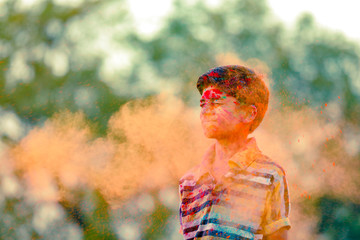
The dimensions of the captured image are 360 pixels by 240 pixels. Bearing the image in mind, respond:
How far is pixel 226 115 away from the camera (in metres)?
2.10

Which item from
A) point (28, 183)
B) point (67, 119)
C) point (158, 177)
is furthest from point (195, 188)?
point (28, 183)

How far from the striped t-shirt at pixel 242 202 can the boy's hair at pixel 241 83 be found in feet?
0.77

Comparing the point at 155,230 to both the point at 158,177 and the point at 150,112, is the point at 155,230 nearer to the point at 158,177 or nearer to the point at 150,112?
the point at 158,177

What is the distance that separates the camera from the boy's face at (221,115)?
2076 mm

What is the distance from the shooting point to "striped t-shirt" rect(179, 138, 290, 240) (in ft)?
6.26

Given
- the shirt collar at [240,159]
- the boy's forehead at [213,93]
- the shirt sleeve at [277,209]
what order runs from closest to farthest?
the shirt sleeve at [277,209]
the shirt collar at [240,159]
the boy's forehead at [213,93]

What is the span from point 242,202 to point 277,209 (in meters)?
0.15

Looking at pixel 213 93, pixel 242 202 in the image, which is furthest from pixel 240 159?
pixel 213 93

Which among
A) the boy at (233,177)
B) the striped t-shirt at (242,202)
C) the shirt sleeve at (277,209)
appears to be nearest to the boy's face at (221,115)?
the boy at (233,177)

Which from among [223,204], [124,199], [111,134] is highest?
[111,134]

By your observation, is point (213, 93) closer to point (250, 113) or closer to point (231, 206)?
point (250, 113)

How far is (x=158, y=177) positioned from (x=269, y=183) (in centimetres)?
339

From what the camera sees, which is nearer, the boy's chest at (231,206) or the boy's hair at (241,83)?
the boy's chest at (231,206)

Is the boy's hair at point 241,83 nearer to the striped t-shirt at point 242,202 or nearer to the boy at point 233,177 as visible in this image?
the boy at point 233,177
